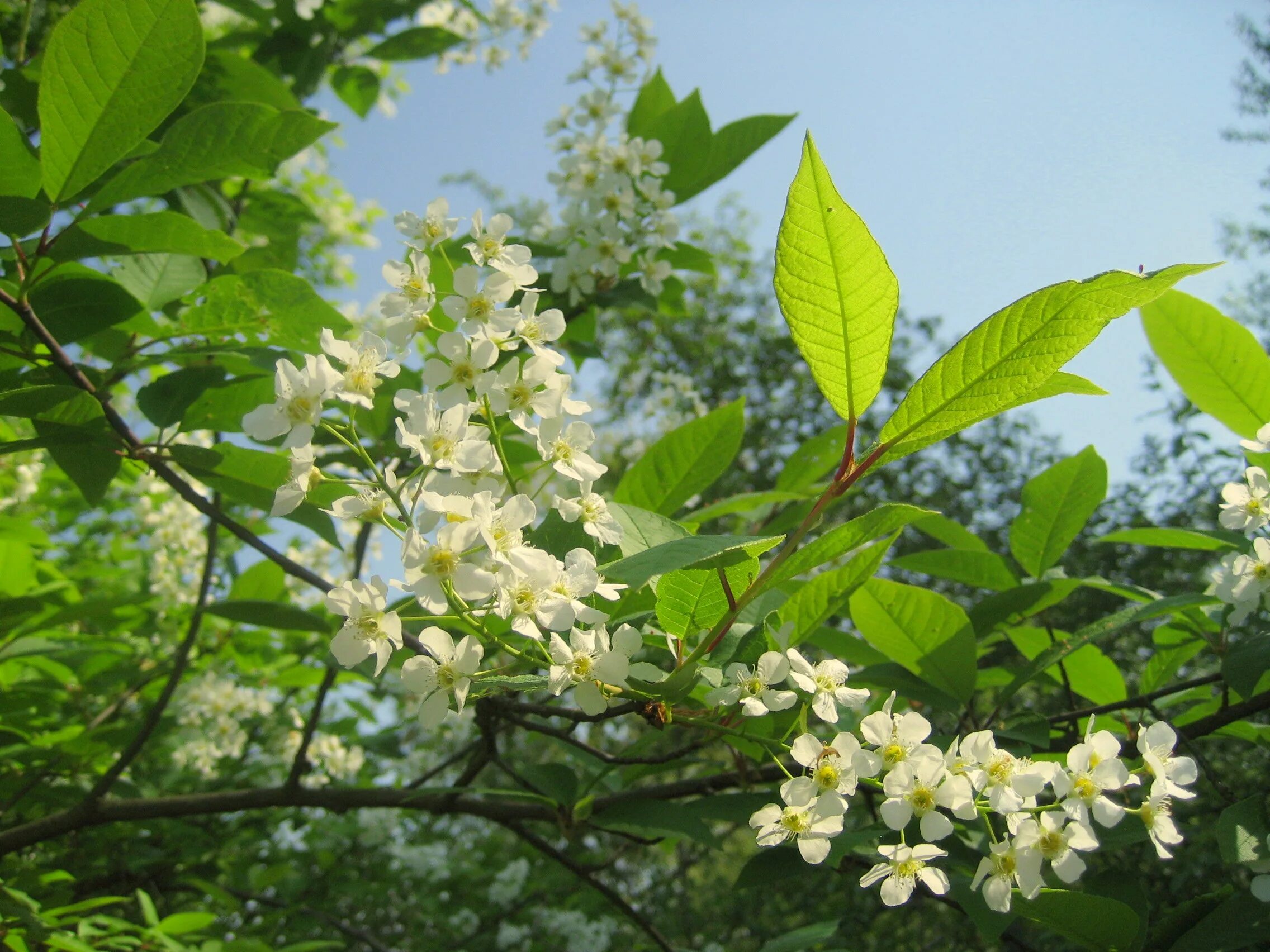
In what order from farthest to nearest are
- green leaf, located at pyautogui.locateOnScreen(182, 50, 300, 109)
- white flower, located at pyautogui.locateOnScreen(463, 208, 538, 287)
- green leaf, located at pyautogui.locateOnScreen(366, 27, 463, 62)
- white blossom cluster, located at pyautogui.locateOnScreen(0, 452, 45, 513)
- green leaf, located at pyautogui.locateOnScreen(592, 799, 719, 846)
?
1. white blossom cluster, located at pyautogui.locateOnScreen(0, 452, 45, 513)
2. green leaf, located at pyautogui.locateOnScreen(366, 27, 463, 62)
3. green leaf, located at pyautogui.locateOnScreen(182, 50, 300, 109)
4. green leaf, located at pyautogui.locateOnScreen(592, 799, 719, 846)
5. white flower, located at pyautogui.locateOnScreen(463, 208, 538, 287)

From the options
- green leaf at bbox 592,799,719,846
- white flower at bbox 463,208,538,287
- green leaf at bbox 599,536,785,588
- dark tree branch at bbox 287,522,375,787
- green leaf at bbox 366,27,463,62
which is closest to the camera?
green leaf at bbox 599,536,785,588

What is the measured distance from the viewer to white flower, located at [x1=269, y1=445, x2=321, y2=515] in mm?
944

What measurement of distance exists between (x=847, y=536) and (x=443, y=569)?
42cm

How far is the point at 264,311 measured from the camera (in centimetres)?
148

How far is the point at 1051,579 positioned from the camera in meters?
1.53

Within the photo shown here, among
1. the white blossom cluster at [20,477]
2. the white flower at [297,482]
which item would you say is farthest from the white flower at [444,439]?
the white blossom cluster at [20,477]

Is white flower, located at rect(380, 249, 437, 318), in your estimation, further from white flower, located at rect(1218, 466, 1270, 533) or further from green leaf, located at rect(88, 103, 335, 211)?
white flower, located at rect(1218, 466, 1270, 533)

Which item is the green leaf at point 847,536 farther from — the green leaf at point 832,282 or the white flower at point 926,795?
the white flower at point 926,795

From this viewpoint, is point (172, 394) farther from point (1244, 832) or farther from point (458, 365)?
point (1244, 832)

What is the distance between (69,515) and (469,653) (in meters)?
3.28

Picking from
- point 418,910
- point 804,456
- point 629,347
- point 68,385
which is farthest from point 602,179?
point 629,347

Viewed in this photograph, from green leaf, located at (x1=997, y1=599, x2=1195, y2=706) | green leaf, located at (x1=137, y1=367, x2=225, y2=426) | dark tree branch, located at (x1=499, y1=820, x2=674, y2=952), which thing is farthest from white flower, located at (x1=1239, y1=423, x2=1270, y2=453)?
green leaf, located at (x1=137, y1=367, x2=225, y2=426)

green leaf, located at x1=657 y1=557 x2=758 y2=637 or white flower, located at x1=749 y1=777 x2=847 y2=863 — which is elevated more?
green leaf, located at x1=657 y1=557 x2=758 y2=637

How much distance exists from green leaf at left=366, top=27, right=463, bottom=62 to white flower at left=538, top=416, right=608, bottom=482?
1919 mm
